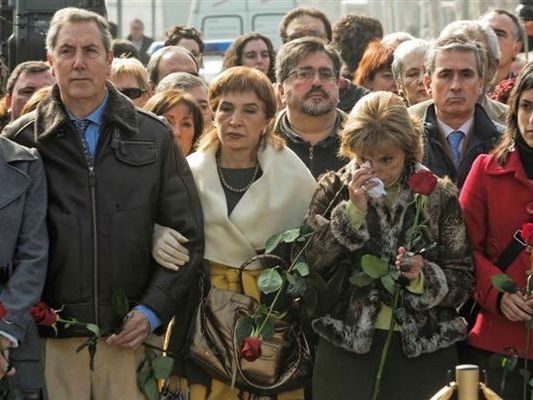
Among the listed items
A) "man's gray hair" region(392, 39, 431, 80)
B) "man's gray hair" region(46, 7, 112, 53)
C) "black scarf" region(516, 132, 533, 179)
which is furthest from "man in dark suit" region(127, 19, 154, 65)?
"black scarf" region(516, 132, 533, 179)

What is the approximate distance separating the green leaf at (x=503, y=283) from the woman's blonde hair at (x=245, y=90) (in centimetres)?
127

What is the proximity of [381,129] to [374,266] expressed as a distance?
615 mm

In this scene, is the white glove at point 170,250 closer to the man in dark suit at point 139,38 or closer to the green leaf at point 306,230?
the green leaf at point 306,230

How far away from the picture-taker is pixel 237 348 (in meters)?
7.32

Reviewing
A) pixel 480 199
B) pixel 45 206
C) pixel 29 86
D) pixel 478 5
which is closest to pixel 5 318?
pixel 45 206

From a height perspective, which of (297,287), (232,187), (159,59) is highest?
(159,59)

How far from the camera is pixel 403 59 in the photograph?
9.73 meters

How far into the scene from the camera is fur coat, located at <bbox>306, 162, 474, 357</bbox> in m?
7.09

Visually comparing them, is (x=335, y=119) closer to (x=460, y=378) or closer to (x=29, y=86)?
(x=29, y=86)

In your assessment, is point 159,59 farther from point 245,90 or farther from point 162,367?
point 162,367

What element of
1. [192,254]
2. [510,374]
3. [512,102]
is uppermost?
[512,102]

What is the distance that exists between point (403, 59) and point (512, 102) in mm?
2346

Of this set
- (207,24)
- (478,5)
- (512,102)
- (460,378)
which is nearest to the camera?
(460,378)

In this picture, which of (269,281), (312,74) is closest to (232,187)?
(269,281)
